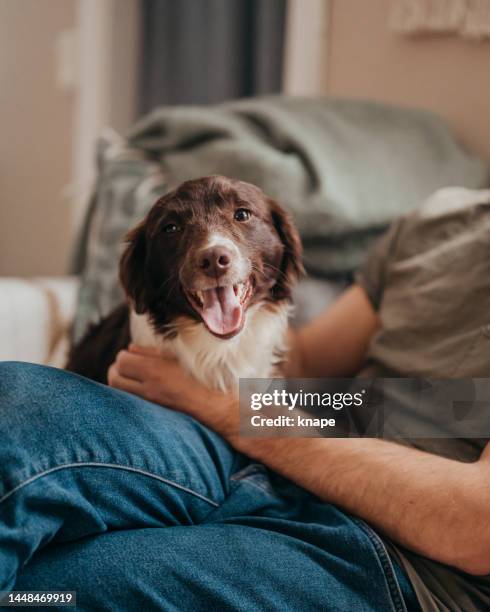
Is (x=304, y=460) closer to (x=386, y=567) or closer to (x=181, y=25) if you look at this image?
(x=386, y=567)

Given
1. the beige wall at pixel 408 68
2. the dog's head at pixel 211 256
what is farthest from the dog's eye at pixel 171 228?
the beige wall at pixel 408 68

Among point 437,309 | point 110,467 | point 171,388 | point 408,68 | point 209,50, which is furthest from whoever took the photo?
point 209,50

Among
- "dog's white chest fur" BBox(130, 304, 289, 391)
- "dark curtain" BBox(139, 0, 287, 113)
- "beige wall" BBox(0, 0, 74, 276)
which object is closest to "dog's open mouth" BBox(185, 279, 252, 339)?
"dog's white chest fur" BBox(130, 304, 289, 391)

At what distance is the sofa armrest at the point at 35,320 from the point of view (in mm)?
1442

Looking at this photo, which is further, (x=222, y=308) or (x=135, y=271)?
(x=135, y=271)

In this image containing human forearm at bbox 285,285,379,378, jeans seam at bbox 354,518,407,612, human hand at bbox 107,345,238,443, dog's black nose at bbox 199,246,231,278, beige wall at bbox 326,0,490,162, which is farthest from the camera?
beige wall at bbox 326,0,490,162

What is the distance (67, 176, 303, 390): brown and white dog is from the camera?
31.8 inches

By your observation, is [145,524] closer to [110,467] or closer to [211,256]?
[110,467]

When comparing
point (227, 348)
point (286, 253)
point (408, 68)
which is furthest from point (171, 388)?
point (408, 68)

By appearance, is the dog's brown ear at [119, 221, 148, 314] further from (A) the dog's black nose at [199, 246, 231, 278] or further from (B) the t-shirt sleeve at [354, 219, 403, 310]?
(B) the t-shirt sleeve at [354, 219, 403, 310]

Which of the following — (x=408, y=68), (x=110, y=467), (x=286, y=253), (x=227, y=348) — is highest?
(x=408, y=68)

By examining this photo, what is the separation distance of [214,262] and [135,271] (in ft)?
0.72

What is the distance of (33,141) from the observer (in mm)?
3316

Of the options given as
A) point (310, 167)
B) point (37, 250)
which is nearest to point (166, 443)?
point (310, 167)
